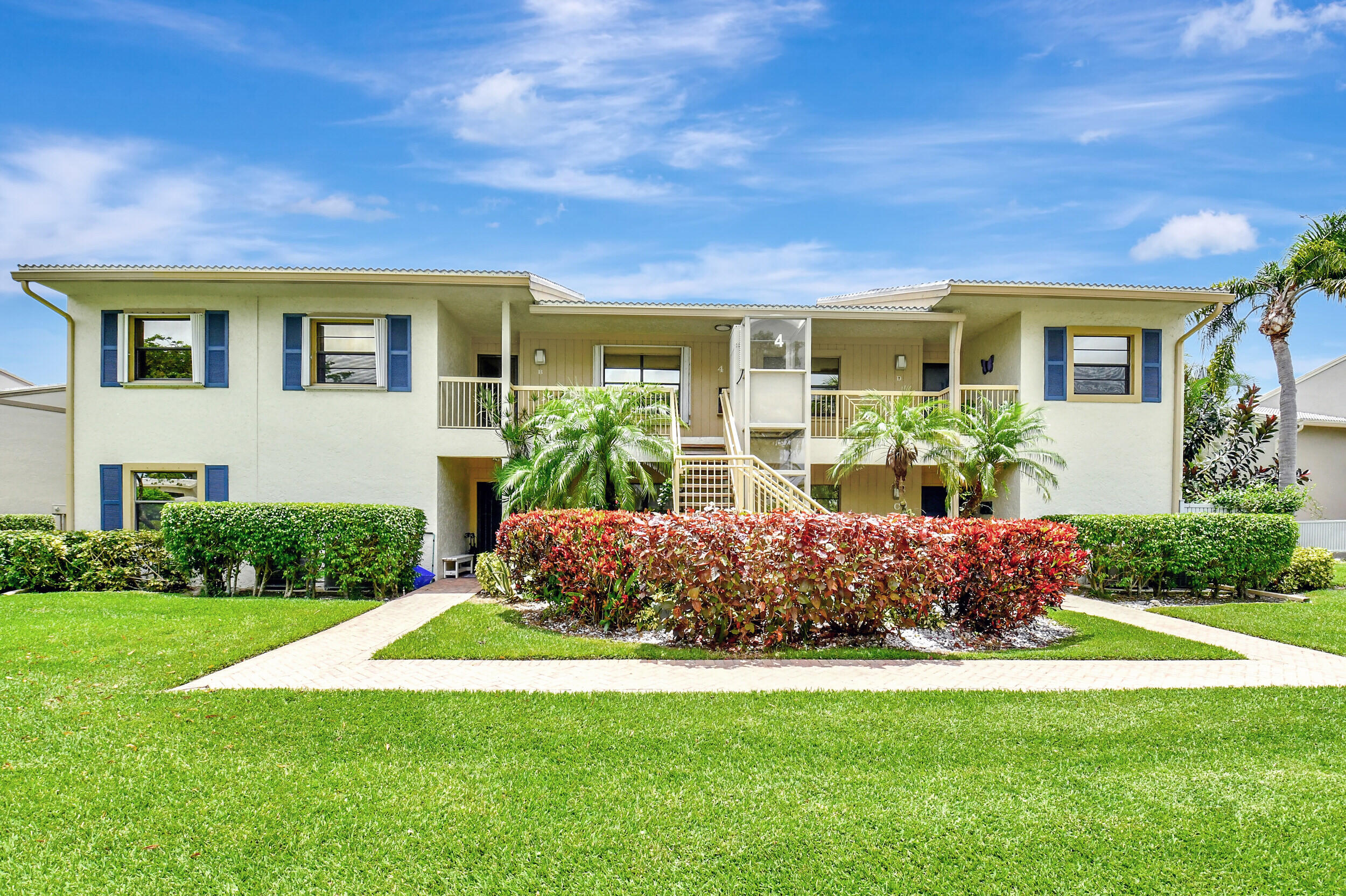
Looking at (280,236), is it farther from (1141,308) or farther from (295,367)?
(1141,308)

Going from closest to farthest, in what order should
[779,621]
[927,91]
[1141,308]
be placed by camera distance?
1. [779,621]
2. [927,91]
3. [1141,308]

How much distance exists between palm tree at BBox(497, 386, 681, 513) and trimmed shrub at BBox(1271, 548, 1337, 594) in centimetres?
1049

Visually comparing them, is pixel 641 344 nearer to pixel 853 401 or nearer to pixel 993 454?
pixel 853 401

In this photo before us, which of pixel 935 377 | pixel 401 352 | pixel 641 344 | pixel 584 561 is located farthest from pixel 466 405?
pixel 935 377

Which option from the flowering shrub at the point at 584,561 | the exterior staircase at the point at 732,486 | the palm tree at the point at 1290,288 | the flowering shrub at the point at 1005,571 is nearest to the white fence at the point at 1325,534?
the palm tree at the point at 1290,288

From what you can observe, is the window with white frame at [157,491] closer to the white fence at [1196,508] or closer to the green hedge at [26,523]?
the green hedge at [26,523]

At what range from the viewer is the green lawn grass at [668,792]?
121 inches

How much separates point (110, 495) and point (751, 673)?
40.6 feet

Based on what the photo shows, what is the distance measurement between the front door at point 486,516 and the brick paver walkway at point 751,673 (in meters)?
8.26

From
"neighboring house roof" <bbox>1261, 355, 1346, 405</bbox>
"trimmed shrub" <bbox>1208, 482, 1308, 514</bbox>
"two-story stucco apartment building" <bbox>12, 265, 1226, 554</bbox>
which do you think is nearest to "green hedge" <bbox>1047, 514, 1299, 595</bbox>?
"trimmed shrub" <bbox>1208, 482, 1308, 514</bbox>

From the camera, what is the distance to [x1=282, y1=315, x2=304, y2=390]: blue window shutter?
1255cm

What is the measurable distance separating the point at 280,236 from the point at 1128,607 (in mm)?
18642

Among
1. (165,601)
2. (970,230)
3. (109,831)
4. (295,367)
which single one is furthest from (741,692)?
(970,230)

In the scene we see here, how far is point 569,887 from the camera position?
9.76 feet
